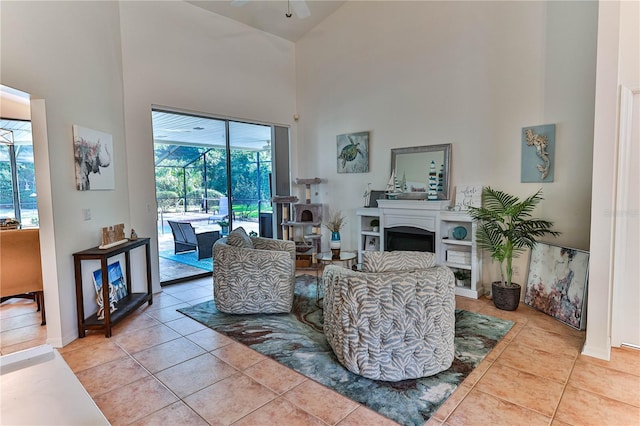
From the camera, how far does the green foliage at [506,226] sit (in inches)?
149

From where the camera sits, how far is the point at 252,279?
12.1ft

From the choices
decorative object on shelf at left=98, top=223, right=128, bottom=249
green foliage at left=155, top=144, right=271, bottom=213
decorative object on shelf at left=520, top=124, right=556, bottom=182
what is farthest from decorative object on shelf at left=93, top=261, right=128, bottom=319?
decorative object on shelf at left=520, top=124, right=556, bottom=182

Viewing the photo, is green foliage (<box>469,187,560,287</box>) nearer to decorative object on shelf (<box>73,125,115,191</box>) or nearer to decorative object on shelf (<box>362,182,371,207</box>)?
decorative object on shelf (<box>362,182,371,207</box>)

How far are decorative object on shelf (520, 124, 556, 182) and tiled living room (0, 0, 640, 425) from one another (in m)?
0.05

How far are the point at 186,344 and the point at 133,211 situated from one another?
2217mm

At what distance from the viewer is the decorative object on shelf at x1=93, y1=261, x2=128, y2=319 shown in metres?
3.62

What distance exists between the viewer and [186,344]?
10.4 ft

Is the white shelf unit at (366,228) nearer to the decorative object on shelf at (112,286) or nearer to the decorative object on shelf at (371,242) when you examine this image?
the decorative object on shelf at (371,242)

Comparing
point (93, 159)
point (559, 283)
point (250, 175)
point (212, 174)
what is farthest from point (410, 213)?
point (93, 159)

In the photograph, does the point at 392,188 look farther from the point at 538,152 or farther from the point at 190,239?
the point at 190,239

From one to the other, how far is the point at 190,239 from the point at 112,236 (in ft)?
5.89

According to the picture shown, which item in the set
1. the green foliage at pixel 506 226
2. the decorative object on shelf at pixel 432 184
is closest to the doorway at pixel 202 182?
the decorative object on shelf at pixel 432 184

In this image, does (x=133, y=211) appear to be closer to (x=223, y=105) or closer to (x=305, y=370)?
(x=223, y=105)

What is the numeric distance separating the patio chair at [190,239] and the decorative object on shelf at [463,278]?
377 cm
